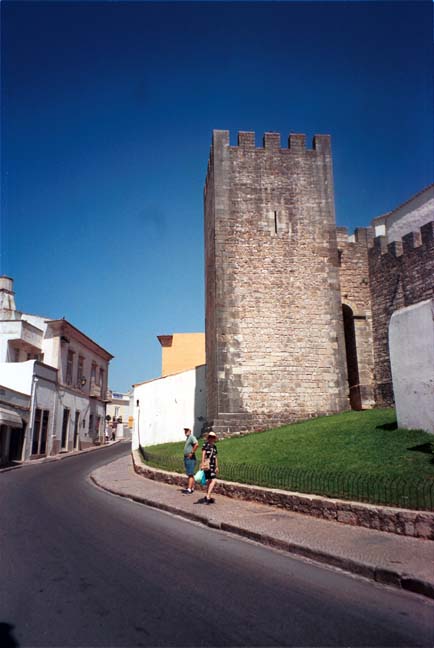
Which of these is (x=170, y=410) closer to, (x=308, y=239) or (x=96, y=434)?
(x=308, y=239)

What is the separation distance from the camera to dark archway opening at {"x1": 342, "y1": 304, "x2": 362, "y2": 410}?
20.5m

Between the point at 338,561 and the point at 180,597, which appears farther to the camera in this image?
the point at 338,561

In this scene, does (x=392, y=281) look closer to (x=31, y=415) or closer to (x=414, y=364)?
(x=414, y=364)

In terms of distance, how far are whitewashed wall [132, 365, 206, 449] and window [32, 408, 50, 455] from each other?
546 centimetres

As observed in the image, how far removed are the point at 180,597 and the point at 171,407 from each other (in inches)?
855

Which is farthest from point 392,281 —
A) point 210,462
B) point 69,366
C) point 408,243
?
point 69,366

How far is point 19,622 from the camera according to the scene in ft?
13.2

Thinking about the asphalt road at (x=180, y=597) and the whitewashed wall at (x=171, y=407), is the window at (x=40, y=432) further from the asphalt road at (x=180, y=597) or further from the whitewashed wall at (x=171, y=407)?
the asphalt road at (x=180, y=597)

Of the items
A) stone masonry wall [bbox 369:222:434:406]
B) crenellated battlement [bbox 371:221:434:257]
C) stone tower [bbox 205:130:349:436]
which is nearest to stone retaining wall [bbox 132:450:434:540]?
stone tower [bbox 205:130:349:436]

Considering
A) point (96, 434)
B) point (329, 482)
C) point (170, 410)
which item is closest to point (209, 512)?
point (329, 482)

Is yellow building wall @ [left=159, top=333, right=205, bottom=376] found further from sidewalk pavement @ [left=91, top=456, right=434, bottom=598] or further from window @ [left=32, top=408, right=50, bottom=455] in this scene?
sidewalk pavement @ [left=91, top=456, right=434, bottom=598]

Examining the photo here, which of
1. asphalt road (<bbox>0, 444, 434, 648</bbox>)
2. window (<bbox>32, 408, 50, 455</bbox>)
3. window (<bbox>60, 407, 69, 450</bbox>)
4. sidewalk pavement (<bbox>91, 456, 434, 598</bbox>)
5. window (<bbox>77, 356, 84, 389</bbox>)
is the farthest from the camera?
window (<bbox>77, 356, 84, 389</bbox>)

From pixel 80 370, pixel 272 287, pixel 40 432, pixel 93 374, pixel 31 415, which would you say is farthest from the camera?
pixel 93 374

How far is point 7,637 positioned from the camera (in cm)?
376
